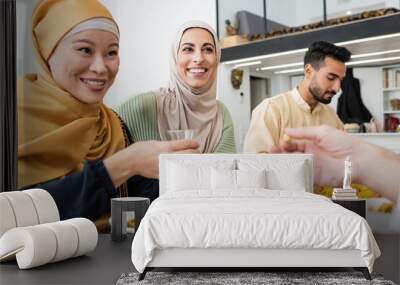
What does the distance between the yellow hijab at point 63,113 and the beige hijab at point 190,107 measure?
1.81 ft

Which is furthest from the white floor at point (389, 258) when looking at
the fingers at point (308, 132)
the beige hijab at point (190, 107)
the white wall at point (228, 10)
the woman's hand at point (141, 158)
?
the white wall at point (228, 10)

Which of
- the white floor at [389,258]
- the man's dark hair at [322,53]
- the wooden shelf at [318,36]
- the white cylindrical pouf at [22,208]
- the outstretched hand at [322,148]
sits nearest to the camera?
the white floor at [389,258]

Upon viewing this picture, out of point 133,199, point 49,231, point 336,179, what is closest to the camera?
point 49,231

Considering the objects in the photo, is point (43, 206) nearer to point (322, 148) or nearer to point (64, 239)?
point (64, 239)

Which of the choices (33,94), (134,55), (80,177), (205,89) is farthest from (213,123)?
(33,94)

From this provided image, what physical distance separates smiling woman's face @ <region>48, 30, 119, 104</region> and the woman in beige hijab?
0.35 metres

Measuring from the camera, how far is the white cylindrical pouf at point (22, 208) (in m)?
4.31

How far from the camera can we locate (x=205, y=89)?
18.8 feet

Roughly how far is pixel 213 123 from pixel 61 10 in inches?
81.4

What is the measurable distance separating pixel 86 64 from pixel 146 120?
0.88 meters

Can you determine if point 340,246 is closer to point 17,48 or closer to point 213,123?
point 213,123

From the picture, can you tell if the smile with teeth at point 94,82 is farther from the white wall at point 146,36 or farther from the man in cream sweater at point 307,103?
the man in cream sweater at point 307,103

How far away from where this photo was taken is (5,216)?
4.22m

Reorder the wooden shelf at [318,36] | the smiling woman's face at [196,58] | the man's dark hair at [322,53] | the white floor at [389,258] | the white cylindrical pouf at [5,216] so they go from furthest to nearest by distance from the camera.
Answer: the smiling woman's face at [196,58]
the man's dark hair at [322,53]
the wooden shelf at [318,36]
the white cylindrical pouf at [5,216]
the white floor at [389,258]
